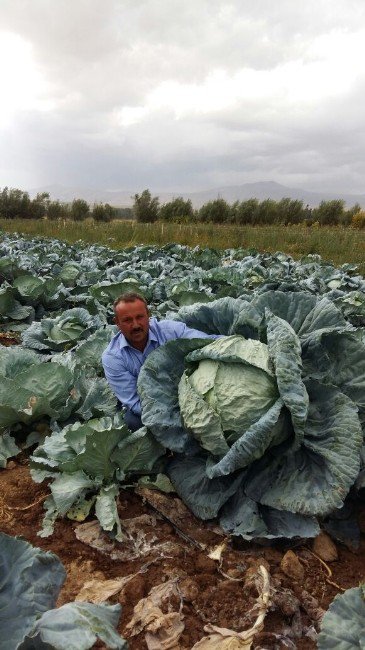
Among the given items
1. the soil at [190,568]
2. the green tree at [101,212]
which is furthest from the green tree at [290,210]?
the soil at [190,568]

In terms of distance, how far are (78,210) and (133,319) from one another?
35551mm

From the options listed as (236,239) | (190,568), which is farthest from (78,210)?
(190,568)

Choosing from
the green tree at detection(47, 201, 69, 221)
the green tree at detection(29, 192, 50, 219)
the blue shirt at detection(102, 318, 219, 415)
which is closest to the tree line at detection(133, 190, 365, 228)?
the green tree at detection(47, 201, 69, 221)

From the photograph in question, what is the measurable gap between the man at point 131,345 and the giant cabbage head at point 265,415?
45 cm

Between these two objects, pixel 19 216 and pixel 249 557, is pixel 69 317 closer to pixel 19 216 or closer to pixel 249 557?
pixel 249 557

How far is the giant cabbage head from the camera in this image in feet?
8.36

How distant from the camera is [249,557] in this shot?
2.54 metres

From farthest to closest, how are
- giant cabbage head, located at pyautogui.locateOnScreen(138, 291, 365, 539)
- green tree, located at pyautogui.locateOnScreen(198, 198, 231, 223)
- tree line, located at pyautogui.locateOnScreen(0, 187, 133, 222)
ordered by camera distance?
tree line, located at pyautogui.locateOnScreen(0, 187, 133, 222)
green tree, located at pyautogui.locateOnScreen(198, 198, 231, 223)
giant cabbage head, located at pyautogui.locateOnScreen(138, 291, 365, 539)

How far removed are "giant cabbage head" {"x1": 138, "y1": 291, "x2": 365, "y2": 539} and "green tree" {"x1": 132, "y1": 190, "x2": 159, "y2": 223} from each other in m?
30.8

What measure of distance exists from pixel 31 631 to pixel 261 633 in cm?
113

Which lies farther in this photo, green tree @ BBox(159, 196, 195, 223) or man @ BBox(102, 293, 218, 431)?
green tree @ BBox(159, 196, 195, 223)

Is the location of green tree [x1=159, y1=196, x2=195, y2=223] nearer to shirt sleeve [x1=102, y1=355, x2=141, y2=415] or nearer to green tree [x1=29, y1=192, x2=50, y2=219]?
green tree [x1=29, y1=192, x2=50, y2=219]

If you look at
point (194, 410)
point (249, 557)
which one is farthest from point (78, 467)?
point (249, 557)

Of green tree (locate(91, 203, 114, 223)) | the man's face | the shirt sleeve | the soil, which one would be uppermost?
green tree (locate(91, 203, 114, 223))
